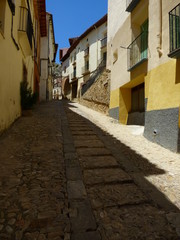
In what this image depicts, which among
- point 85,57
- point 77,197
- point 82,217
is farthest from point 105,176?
point 85,57

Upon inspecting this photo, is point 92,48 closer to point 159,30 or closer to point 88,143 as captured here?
point 159,30

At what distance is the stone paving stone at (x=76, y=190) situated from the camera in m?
2.30

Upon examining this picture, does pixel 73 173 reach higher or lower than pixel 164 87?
lower

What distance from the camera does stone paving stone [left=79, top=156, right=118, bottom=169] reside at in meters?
3.26

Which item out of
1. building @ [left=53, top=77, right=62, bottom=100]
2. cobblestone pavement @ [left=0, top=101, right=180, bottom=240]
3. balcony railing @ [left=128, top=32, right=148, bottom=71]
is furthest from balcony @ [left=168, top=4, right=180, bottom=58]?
building @ [left=53, top=77, right=62, bottom=100]

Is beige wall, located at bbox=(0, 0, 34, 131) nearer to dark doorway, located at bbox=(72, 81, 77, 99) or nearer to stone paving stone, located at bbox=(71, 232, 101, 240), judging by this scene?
stone paving stone, located at bbox=(71, 232, 101, 240)

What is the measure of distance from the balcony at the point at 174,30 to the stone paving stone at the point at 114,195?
3252 mm

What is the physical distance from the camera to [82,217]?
6.31ft

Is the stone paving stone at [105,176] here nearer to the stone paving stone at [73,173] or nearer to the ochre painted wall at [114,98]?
the stone paving stone at [73,173]

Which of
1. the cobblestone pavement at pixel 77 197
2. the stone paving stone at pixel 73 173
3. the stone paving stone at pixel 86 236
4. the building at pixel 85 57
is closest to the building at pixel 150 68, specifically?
the cobblestone pavement at pixel 77 197

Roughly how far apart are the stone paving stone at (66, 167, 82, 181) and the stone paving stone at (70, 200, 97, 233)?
0.61 meters

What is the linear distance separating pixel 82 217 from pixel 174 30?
4670mm

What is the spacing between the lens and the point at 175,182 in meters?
2.79

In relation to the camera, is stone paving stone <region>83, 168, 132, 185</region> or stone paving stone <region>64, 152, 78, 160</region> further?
stone paving stone <region>64, 152, 78, 160</region>
